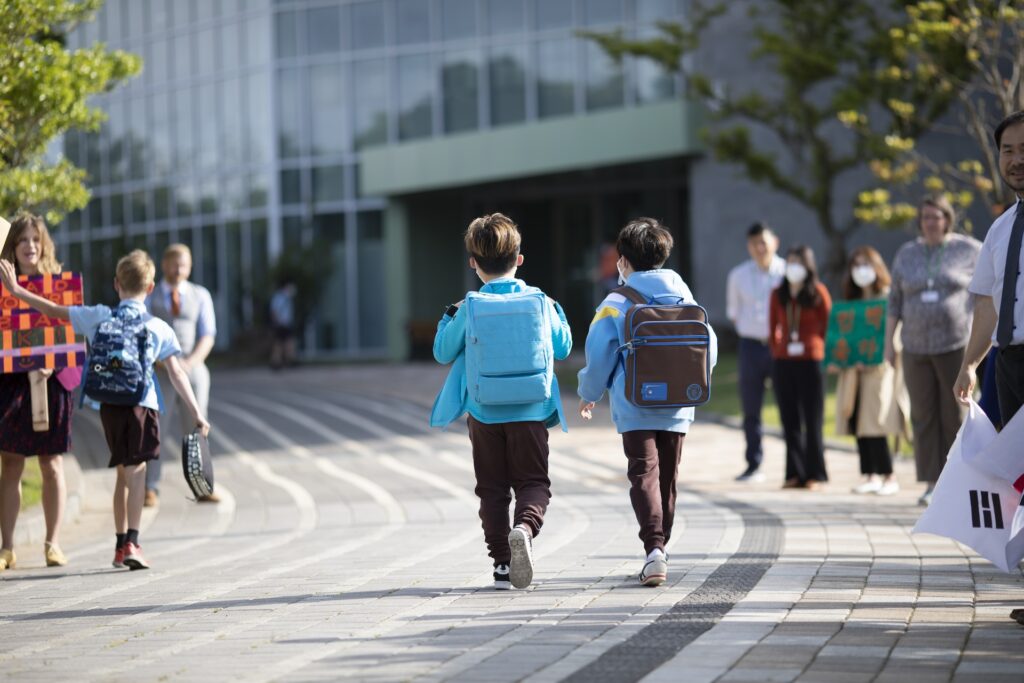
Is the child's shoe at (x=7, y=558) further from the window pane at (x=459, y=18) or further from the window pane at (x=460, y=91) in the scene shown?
the window pane at (x=459, y=18)

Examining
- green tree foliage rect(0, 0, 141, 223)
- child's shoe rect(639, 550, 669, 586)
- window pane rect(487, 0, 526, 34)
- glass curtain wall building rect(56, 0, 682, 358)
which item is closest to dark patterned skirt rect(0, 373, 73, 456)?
green tree foliage rect(0, 0, 141, 223)

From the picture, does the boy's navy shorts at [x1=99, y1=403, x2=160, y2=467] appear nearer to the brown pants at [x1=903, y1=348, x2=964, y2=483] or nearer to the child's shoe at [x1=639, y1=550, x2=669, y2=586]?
the child's shoe at [x1=639, y1=550, x2=669, y2=586]

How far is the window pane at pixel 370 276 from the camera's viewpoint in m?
40.4

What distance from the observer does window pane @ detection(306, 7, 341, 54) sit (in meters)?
40.6

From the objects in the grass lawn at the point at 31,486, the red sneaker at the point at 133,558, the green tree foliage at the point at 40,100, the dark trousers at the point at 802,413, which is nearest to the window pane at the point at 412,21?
the grass lawn at the point at 31,486

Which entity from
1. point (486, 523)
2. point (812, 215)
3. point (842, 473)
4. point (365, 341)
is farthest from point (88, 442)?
point (365, 341)

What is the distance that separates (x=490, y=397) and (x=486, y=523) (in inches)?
24.5

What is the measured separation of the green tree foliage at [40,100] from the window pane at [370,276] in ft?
94.0

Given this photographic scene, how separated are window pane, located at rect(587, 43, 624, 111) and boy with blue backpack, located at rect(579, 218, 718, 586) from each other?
28712mm

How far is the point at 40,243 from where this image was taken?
30.6 ft

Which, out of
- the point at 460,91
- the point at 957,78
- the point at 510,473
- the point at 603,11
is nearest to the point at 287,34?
the point at 460,91

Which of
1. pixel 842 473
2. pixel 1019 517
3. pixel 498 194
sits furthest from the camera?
pixel 498 194

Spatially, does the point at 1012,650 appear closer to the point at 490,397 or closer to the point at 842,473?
the point at 490,397

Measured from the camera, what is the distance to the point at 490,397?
7.30 metres
